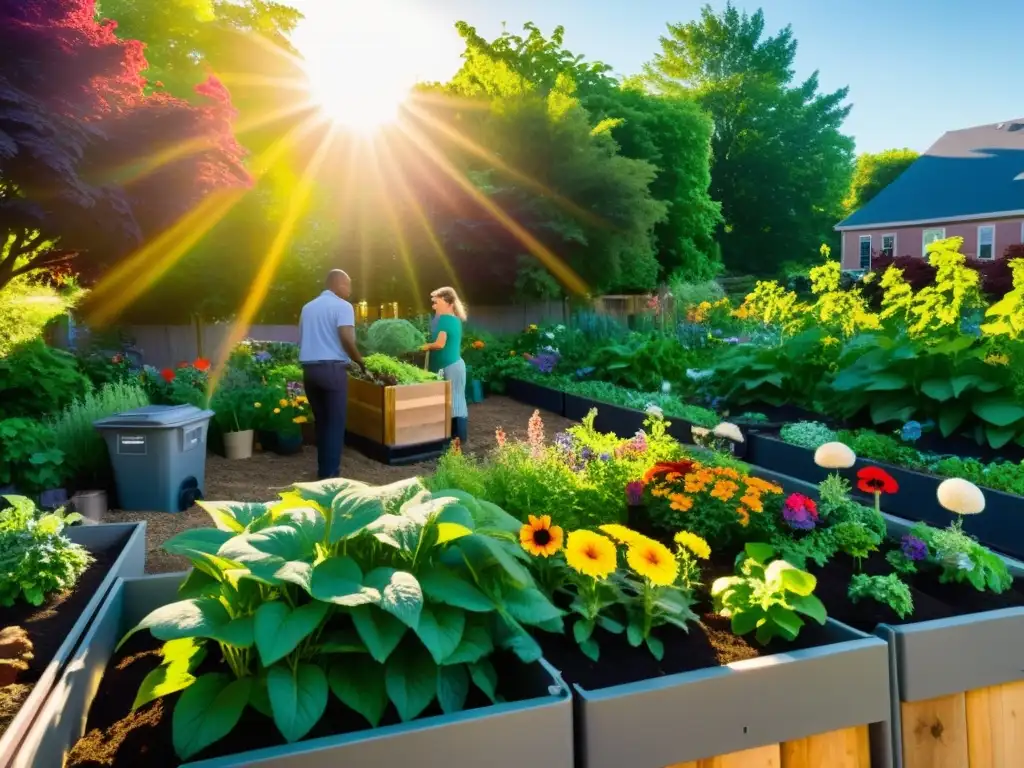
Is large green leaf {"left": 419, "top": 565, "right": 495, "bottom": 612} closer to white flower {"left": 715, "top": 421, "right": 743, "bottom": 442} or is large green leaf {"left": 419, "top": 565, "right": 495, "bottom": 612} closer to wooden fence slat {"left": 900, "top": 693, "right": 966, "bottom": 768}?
wooden fence slat {"left": 900, "top": 693, "right": 966, "bottom": 768}

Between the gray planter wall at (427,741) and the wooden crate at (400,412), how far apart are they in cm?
510

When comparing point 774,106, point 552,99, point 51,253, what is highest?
point 774,106

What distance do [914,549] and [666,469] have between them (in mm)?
918

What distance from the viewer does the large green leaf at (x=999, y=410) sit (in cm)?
488

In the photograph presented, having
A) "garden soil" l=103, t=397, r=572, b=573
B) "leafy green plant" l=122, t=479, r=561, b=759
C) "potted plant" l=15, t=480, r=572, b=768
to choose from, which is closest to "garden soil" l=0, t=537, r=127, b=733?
"potted plant" l=15, t=480, r=572, b=768

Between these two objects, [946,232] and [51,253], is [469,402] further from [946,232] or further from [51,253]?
[946,232]

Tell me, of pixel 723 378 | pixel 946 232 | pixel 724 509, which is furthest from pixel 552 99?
pixel 946 232

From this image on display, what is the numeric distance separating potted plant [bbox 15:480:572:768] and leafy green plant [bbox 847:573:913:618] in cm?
110

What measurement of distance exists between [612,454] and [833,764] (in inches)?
77.1

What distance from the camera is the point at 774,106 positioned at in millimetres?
36469

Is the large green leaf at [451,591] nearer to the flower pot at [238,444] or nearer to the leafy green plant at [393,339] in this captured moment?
the flower pot at [238,444]

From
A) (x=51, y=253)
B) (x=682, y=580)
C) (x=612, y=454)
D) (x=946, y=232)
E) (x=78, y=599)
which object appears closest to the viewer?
(x=682, y=580)

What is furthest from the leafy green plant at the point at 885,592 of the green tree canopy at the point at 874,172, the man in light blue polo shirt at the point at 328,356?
the green tree canopy at the point at 874,172

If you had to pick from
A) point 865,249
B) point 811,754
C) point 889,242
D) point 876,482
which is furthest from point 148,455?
point 865,249
